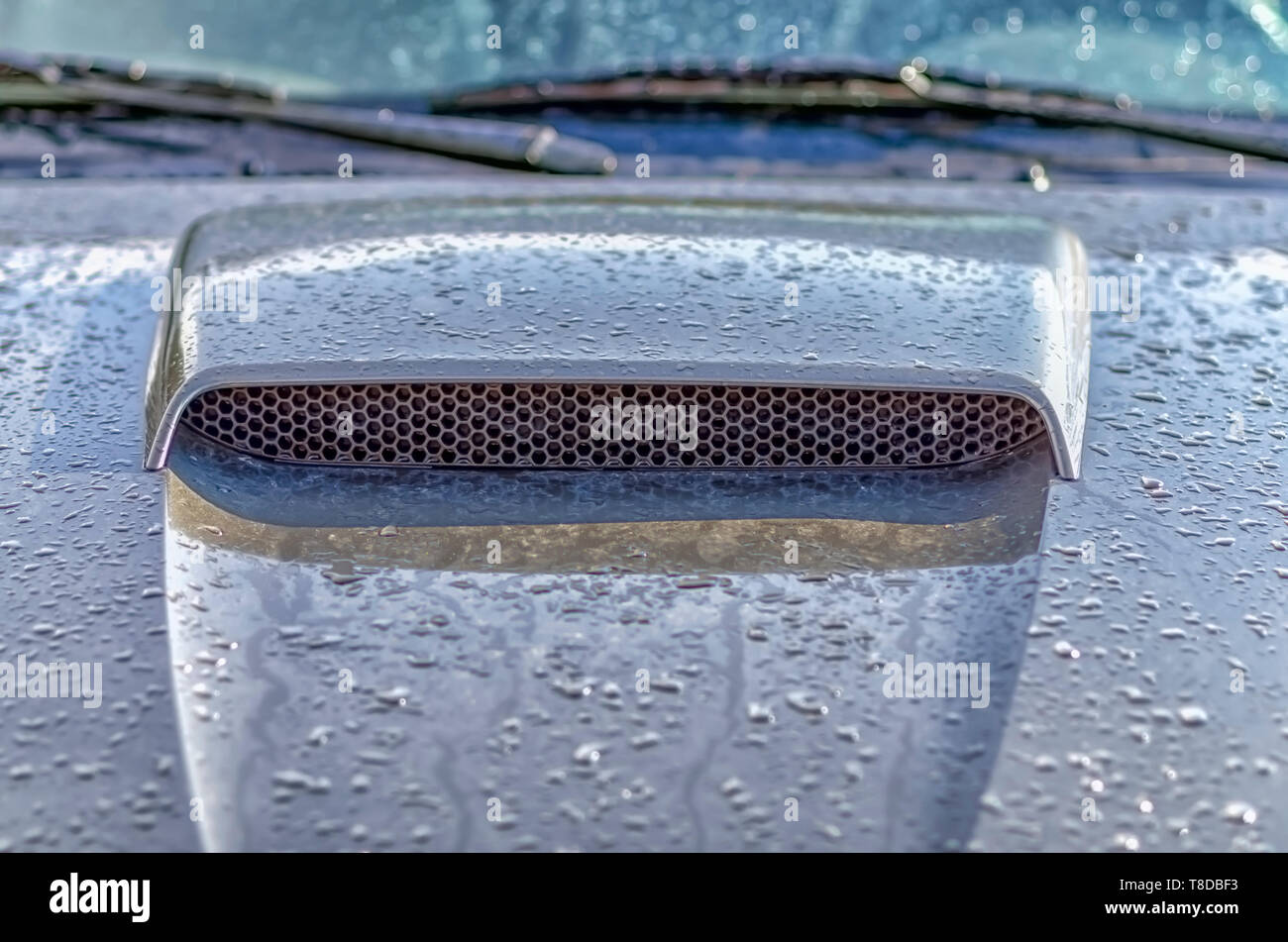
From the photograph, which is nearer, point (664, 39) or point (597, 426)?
point (597, 426)

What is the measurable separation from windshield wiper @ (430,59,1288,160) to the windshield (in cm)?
5

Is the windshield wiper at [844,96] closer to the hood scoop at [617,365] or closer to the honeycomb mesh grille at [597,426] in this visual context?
the hood scoop at [617,365]

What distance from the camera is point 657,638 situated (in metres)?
1.15

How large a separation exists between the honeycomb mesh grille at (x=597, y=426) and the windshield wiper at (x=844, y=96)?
1.00m

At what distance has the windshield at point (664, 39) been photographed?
7.86 ft

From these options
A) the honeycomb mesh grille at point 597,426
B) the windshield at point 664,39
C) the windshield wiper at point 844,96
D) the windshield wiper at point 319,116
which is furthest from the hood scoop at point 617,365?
the windshield at point 664,39

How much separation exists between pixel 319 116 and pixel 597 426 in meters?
1.08

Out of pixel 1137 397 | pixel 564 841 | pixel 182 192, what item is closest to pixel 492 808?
pixel 564 841

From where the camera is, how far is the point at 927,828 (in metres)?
0.96

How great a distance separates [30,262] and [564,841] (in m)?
1.23

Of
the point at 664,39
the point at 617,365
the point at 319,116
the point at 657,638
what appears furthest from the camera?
the point at 664,39

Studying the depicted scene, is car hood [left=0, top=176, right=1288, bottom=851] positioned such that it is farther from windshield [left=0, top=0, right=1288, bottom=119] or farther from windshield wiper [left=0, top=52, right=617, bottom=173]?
windshield [left=0, top=0, right=1288, bottom=119]

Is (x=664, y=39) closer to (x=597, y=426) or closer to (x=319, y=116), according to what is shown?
(x=319, y=116)

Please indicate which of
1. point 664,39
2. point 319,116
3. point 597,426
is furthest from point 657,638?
point 664,39
